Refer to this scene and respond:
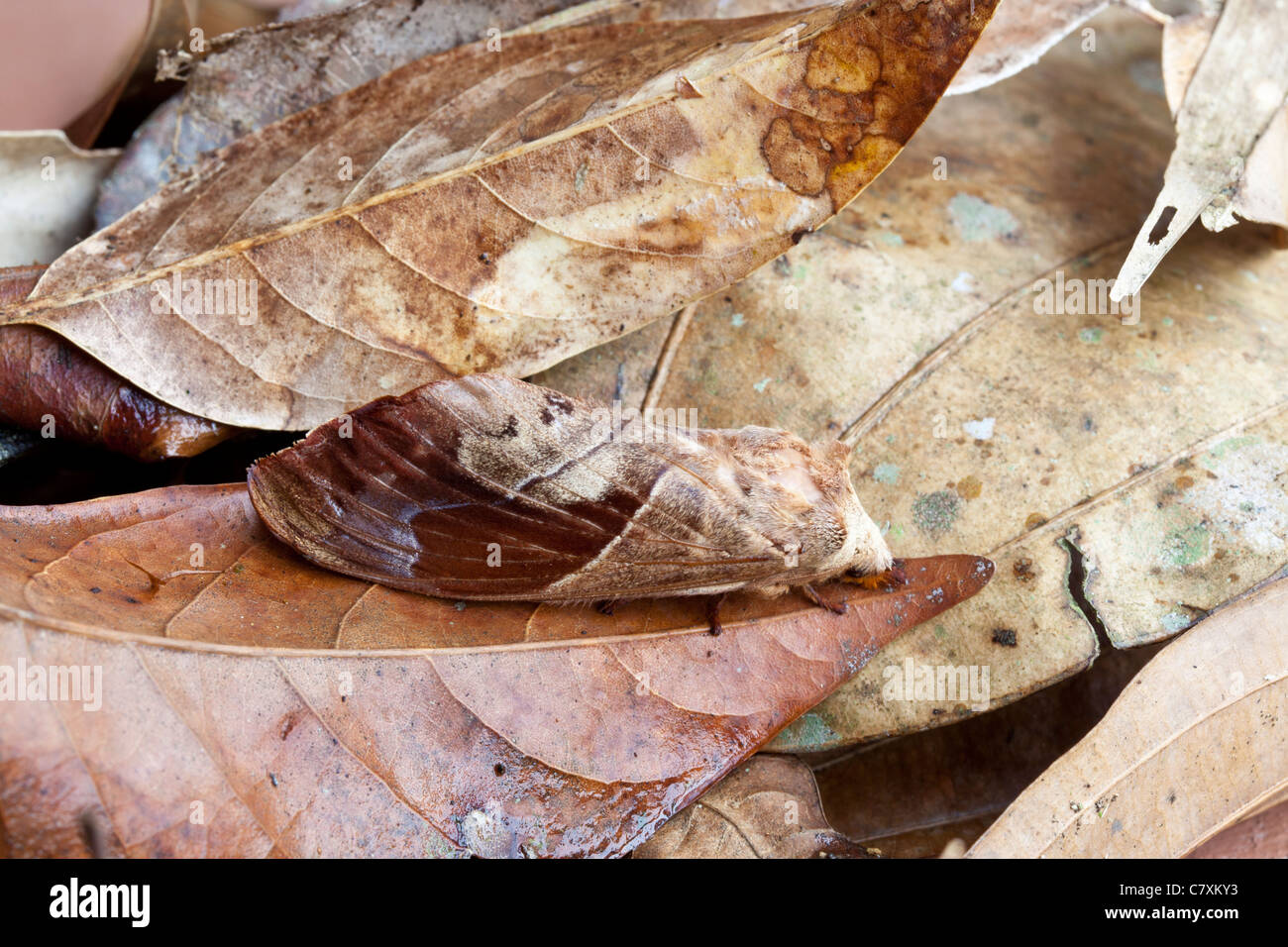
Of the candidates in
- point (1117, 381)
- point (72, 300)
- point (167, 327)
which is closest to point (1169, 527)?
point (1117, 381)

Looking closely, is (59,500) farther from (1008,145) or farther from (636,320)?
(1008,145)

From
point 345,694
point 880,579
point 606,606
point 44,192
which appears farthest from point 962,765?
point 44,192

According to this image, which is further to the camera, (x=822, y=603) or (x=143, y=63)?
(x=143, y=63)

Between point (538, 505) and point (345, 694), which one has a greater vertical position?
point (538, 505)

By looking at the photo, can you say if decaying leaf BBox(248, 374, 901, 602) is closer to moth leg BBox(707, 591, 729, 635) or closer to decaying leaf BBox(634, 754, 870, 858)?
moth leg BBox(707, 591, 729, 635)

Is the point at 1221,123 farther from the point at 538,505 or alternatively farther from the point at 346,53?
the point at 346,53

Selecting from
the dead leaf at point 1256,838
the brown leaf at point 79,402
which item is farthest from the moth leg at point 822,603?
the brown leaf at point 79,402

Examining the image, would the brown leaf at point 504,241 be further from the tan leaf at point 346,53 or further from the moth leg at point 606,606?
the moth leg at point 606,606

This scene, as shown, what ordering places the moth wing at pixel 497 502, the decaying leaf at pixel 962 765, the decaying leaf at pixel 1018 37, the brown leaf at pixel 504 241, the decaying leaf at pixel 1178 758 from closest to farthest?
the moth wing at pixel 497 502 → the decaying leaf at pixel 1178 758 → the brown leaf at pixel 504 241 → the decaying leaf at pixel 962 765 → the decaying leaf at pixel 1018 37
